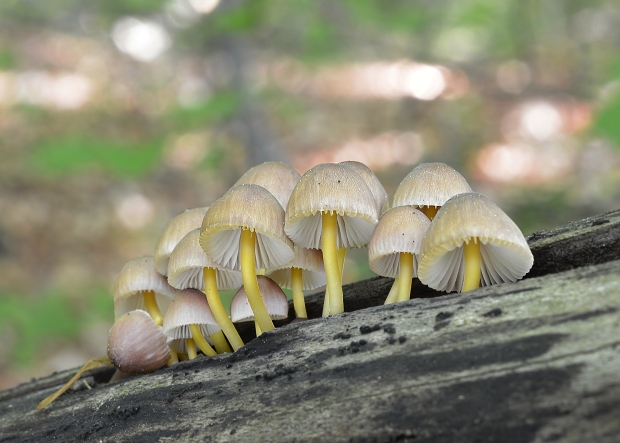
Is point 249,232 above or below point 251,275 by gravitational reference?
above

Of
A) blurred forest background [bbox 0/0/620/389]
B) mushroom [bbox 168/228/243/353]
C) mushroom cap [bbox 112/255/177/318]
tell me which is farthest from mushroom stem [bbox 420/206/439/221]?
blurred forest background [bbox 0/0/620/389]

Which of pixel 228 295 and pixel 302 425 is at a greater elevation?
pixel 228 295

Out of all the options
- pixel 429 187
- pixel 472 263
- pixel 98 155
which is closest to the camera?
pixel 472 263

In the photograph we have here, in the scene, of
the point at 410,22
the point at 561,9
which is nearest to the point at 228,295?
the point at 410,22

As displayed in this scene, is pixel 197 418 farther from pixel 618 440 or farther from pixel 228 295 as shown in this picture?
pixel 228 295

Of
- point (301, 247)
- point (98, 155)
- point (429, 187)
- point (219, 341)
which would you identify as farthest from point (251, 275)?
point (98, 155)

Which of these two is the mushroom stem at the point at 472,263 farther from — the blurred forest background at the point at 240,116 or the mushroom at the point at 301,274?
the blurred forest background at the point at 240,116

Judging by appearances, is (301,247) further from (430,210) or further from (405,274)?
(430,210)

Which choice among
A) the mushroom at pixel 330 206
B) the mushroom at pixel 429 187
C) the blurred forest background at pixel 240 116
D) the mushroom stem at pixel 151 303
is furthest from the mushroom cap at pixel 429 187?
the blurred forest background at pixel 240 116
